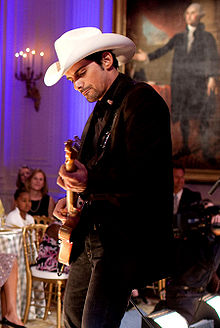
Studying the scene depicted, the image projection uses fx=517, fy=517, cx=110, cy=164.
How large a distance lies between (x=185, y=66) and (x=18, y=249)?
10.2ft

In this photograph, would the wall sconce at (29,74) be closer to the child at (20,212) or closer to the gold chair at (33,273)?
the child at (20,212)

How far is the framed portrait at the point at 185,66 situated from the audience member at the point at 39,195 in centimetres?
157

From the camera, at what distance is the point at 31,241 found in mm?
4609

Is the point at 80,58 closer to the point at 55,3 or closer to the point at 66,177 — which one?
the point at 66,177

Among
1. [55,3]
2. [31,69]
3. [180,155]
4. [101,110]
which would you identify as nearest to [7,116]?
[31,69]

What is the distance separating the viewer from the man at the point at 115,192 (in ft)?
5.55

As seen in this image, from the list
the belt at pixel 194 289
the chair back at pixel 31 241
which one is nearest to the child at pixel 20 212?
the chair back at pixel 31 241

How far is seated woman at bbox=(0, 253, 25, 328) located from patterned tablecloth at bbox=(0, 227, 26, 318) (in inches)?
7.2

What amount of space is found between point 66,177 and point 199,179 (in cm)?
454

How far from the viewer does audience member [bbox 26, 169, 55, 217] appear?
5.93 metres

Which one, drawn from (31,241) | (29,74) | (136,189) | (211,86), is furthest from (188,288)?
(29,74)

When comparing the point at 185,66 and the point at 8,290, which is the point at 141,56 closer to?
the point at 185,66

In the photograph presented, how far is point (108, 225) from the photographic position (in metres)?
1.73

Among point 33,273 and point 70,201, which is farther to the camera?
point 33,273
